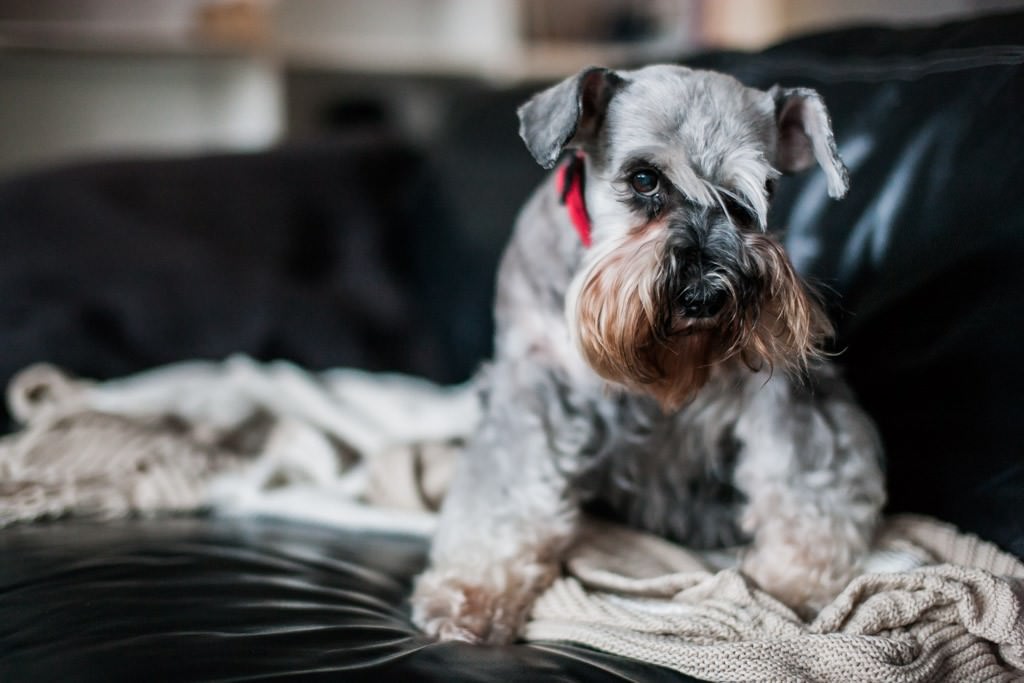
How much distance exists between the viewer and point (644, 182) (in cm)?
131

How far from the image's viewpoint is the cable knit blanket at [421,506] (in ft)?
3.89

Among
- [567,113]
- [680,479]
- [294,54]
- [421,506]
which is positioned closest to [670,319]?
[567,113]

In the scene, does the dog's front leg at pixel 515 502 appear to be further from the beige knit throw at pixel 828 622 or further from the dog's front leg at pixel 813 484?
the dog's front leg at pixel 813 484

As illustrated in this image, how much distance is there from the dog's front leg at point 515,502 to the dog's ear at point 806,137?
1.59ft

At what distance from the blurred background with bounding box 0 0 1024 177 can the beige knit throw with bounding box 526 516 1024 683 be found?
2.48m

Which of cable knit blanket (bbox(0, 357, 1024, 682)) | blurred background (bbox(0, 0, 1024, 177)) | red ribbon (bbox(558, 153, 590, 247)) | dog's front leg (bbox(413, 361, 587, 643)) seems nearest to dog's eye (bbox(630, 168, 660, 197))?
red ribbon (bbox(558, 153, 590, 247))

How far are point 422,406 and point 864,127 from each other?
3.54 feet

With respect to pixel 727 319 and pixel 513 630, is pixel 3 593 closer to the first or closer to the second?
pixel 513 630

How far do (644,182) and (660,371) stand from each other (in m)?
0.25

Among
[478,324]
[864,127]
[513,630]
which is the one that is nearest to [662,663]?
[513,630]

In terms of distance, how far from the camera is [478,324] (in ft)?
7.76

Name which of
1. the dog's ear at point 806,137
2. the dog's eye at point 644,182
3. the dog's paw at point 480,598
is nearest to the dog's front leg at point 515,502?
the dog's paw at point 480,598

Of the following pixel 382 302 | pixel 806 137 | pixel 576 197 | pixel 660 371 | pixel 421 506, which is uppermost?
pixel 806 137

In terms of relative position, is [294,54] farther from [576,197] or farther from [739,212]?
[739,212]
